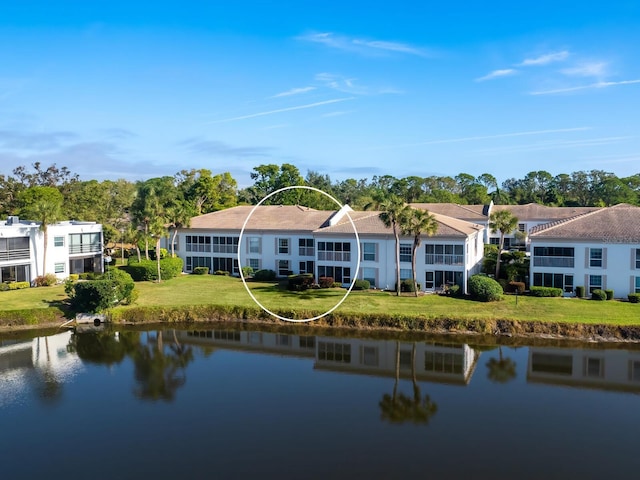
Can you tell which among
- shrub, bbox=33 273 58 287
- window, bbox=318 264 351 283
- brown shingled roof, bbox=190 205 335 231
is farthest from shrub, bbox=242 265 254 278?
shrub, bbox=33 273 58 287

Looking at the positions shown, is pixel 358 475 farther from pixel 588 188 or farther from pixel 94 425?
pixel 588 188

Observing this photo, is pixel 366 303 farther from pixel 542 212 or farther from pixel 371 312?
pixel 542 212

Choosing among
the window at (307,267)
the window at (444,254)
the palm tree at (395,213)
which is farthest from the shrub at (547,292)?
the window at (307,267)

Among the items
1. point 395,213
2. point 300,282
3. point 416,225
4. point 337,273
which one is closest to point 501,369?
point 416,225

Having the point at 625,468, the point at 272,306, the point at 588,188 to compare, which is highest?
the point at 588,188

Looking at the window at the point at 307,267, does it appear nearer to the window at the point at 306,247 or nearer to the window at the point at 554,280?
the window at the point at 306,247

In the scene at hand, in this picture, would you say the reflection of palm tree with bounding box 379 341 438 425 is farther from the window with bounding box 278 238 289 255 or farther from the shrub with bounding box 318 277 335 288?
the window with bounding box 278 238 289 255

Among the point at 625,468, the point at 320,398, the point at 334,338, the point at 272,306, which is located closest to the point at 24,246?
the point at 272,306
